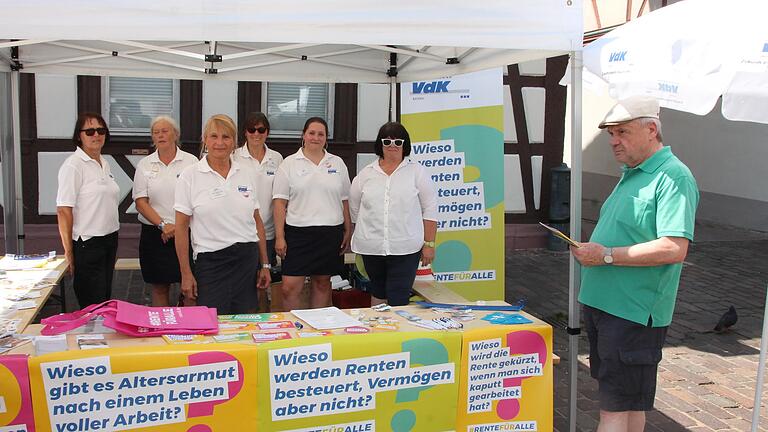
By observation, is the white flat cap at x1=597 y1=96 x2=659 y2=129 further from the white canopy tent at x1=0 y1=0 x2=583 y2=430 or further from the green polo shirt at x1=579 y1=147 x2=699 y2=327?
the white canopy tent at x1=0 y1=0 x2=583 y2=430

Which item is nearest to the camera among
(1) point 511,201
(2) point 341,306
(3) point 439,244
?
(2) point 341,306

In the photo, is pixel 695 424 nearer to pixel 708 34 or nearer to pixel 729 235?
pixel 708 34

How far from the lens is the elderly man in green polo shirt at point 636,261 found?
9.63 feet

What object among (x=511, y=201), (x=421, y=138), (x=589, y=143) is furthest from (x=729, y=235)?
(x=421, y=138)

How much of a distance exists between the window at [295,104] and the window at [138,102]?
1.08m

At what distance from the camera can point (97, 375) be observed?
2846 millimetres

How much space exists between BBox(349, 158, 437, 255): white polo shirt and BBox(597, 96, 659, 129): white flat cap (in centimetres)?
163

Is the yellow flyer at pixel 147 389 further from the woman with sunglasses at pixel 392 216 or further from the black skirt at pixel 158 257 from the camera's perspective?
the black skirt at pixel 158 257

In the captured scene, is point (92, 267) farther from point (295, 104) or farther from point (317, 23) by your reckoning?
point (295, 104)

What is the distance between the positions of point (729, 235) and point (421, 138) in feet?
24.2

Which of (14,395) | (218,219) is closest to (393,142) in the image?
(218,219)

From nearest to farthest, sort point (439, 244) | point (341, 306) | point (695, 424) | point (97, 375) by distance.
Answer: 1. point (97, 375)
2. point (695, 424)
3. point (341, 306)
4. point (439, 244)

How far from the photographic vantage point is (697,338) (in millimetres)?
5910

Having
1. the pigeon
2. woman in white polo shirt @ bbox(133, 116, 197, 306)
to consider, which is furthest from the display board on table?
the pigeon
